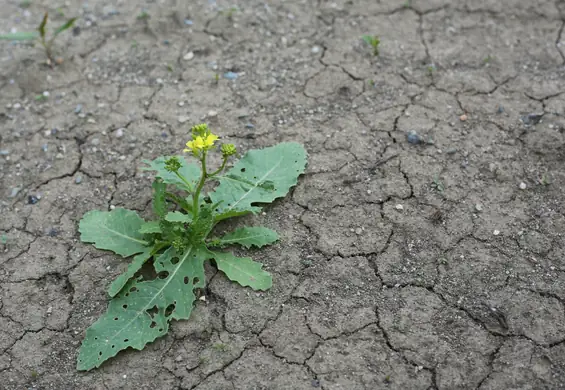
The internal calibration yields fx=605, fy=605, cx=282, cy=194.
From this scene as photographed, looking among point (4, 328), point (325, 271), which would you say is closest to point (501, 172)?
point (325, 271)

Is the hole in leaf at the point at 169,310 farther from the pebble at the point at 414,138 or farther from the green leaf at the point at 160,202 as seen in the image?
the pebble at the point at 414,138

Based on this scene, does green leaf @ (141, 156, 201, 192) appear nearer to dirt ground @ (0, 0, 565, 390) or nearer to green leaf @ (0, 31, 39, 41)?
dirt ground @ (0, 0, 565, 390)

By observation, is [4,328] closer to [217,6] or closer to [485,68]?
[217,6]

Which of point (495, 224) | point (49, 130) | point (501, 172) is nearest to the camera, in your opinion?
point (495, 224)

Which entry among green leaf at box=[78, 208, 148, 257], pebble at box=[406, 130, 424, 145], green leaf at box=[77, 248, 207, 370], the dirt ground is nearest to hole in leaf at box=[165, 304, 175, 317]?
green leaf at box=[77, 248, 207, 370]

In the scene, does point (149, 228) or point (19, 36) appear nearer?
point (149, 228)

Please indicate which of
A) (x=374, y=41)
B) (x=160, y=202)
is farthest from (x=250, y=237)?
(x=374, y=41)

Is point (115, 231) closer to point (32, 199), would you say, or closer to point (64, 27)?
point (32, 199)
